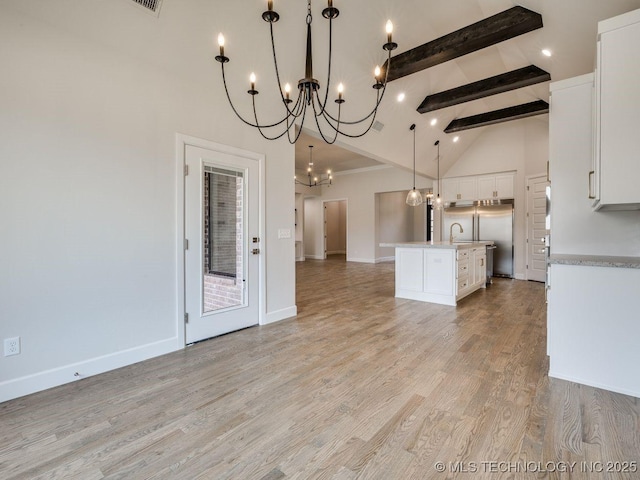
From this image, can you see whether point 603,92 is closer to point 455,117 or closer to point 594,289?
point 594,289

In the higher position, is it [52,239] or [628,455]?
[52,239]

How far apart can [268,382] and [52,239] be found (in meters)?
1.88

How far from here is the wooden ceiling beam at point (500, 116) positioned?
5.66 metres

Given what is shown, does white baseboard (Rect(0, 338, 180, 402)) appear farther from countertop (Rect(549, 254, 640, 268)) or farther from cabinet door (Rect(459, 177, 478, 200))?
cabinet door (Rect(459, 177, 478, 200))

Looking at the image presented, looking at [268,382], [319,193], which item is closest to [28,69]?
[268,382]

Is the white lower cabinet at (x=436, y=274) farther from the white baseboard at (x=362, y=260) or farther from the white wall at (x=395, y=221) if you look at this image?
the white wall at (x=395, y=221)

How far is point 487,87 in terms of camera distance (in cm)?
493

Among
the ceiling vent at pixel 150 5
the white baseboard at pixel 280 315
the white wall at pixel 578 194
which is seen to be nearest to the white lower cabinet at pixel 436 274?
the white wall at pixel 578 194

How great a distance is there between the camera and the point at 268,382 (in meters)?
2.28

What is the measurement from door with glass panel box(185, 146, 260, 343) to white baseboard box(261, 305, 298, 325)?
159 millimetres

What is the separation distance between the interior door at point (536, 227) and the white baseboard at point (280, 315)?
18.9 ft

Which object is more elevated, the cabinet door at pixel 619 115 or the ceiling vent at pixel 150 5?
the ceiling vent at pixel 150 5

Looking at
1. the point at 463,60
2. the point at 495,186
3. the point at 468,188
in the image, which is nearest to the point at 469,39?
the point at 463,60

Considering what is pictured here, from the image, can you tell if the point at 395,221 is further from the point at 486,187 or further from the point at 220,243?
the point at 220,243
